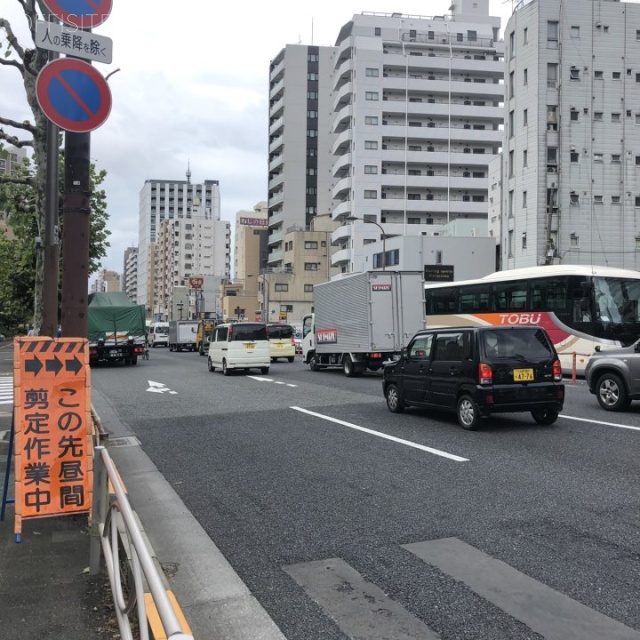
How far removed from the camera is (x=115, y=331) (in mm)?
27875

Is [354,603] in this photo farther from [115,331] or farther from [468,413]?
[115,331]

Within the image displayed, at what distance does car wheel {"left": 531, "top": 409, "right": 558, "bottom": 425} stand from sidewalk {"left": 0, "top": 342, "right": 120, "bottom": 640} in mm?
7458

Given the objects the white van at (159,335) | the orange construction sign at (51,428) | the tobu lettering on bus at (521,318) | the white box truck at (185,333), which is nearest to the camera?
the orange construction sign at (51,428)

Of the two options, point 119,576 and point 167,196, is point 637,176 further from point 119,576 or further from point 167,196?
point 167,196

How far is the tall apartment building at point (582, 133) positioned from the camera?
4216 cm

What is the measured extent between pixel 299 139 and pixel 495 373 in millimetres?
83393

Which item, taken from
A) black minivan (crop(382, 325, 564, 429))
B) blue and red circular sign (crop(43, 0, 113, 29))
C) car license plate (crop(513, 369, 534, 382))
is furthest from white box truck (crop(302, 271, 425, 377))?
blue and red circular sign (crop(43, 0, 113, 29))

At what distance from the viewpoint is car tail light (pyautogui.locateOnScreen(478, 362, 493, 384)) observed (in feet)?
30.5

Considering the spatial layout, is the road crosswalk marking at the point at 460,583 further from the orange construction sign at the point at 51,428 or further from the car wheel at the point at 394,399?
the car wheel at the point at 394,399

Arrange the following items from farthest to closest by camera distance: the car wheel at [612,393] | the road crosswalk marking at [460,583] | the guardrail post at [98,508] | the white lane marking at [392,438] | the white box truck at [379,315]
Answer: the white box truck at [379,315] → the car wheel at [612,393] → the white lane marking at [392,438] → the guardrail post at [98,508] → the road crosswalk marking at [460,583]

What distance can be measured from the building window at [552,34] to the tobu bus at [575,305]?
88.2ft

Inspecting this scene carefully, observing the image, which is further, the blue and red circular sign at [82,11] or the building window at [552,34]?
the building window at [552,34]

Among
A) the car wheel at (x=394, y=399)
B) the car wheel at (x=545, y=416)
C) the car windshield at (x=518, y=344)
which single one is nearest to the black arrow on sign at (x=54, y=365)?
the car windshield at (x=518, y=344)

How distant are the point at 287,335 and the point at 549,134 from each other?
79.9 feet
